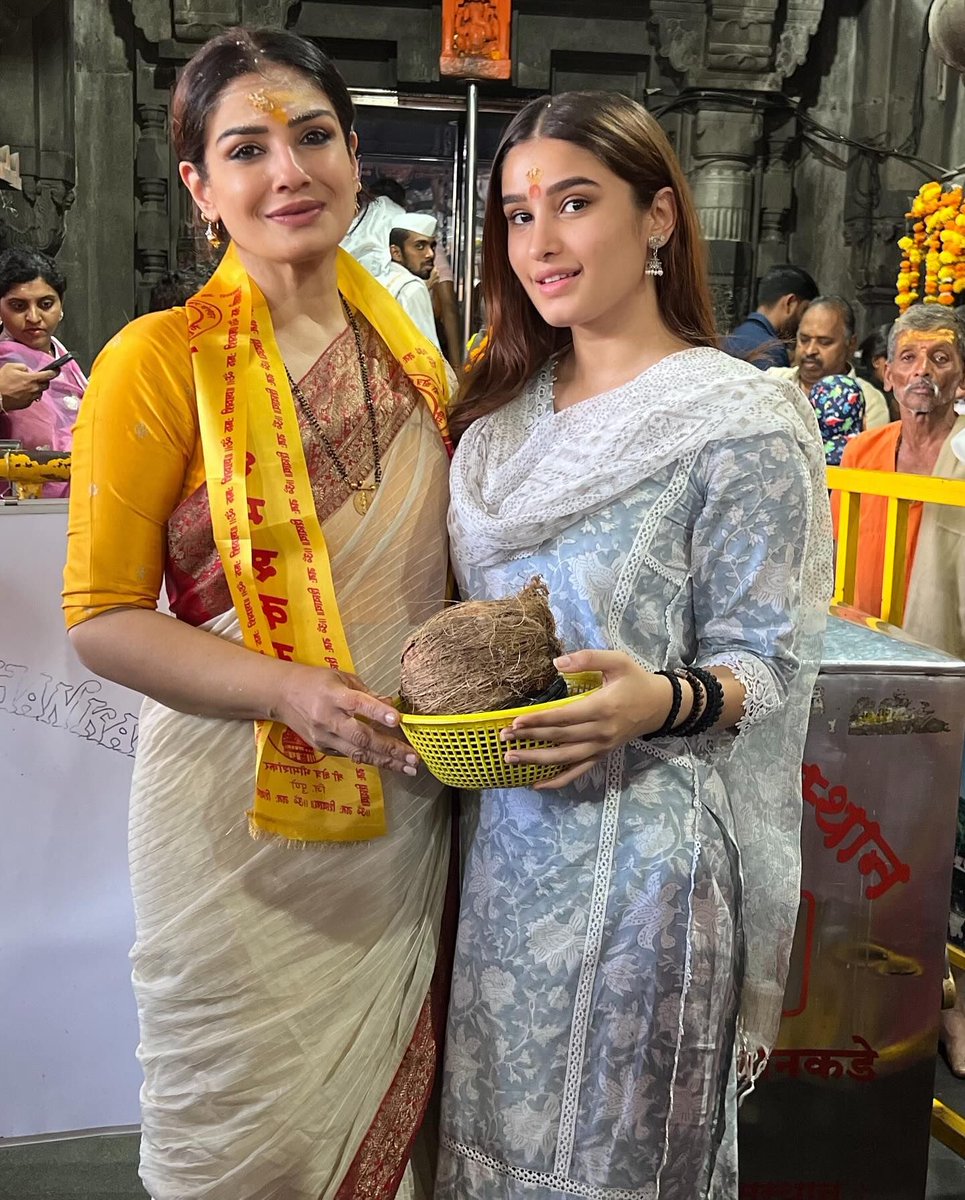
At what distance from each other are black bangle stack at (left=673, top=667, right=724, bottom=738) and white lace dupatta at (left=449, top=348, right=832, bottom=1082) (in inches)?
2.5

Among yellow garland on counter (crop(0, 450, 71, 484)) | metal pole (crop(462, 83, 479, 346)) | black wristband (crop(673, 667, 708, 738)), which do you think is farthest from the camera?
metal pole (crop(462, 83, 479, 346))

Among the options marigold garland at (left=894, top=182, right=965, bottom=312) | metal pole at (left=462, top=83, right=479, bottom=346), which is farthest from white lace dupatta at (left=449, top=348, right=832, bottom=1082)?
metal pole at (left=462, top=83, right=479, bottom=346)

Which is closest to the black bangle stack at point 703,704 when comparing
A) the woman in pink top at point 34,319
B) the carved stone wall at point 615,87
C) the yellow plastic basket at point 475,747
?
the yellow plastic basket at point 475,747

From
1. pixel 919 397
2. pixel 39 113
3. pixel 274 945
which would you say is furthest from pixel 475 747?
pixel 39 113

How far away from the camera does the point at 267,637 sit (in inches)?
48.9

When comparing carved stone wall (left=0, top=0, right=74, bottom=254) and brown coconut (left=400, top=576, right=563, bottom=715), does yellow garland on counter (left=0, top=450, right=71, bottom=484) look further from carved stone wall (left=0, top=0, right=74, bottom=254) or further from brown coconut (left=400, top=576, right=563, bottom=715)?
carved stone wall (left=0, top=0, right=74, bottom=254)

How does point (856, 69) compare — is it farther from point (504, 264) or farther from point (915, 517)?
point (504, 264)

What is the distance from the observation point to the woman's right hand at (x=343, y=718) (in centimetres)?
113

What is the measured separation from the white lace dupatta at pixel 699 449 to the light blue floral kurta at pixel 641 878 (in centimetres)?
2

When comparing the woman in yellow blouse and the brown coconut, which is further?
the woman in yellow blouse

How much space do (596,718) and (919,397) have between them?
2.49m

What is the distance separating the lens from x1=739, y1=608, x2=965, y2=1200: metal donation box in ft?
5.93

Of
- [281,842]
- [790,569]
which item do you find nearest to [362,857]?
[281,842]

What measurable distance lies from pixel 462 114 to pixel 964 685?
20.4 ft
